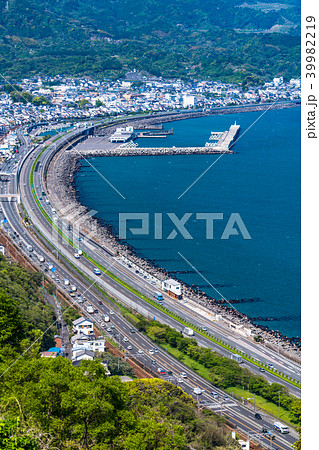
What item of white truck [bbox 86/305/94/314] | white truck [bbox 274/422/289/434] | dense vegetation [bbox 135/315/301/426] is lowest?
white truck [bbox 274/422/289/434]

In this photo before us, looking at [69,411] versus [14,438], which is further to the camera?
[69,411]

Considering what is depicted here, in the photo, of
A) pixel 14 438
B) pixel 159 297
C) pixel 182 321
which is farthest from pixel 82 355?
pixel 14 438

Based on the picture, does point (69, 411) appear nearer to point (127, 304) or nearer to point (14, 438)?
point (14, 438)

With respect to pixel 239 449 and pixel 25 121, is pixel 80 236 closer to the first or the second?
pixel 239 449

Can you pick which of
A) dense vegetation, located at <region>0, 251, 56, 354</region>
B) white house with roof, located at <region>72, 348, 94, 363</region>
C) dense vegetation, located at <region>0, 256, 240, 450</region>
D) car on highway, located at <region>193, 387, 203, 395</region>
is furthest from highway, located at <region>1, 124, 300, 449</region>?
dense vegetation, located at <region>0, 256, 240, 450</region>

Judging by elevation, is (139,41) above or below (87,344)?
above

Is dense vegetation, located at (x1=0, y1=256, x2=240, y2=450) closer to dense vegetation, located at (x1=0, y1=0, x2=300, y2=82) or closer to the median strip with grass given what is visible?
the median strip with grass
